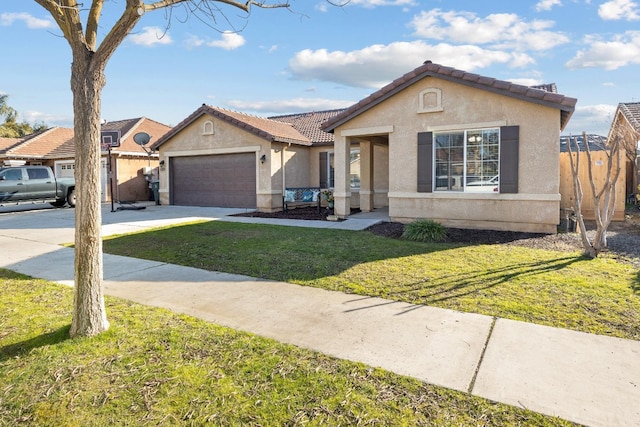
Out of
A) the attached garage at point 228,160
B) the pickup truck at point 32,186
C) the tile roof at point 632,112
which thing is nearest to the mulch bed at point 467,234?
the attached garage at point 228,160

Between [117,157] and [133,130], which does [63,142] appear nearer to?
[133,130]

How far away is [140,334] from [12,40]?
645cm

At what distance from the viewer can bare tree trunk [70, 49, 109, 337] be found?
150 inches

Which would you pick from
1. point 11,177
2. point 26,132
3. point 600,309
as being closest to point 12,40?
point 600,309

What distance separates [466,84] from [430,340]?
867 centimetres

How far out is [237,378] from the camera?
10.8 feet

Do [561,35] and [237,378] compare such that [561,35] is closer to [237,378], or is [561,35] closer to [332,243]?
[332,243]

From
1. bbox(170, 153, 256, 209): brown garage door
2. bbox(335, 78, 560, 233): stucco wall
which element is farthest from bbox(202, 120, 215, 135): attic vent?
bbox(335, 78, 560, 233): stucco wall

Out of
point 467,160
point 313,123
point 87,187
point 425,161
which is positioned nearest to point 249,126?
point 313,123

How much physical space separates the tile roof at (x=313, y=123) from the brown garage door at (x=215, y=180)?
325 centimetres

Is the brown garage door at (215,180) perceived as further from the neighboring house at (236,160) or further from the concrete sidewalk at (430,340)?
the concrete sidewalk at (430,340)

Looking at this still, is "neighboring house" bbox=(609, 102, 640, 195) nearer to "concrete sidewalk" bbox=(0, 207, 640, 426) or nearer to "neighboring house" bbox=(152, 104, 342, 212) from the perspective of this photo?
"neighboring house" bbox=(152, 104, 342, 212)

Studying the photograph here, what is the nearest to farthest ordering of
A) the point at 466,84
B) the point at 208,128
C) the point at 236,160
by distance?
the point at 466,84 → the point at 236,160 → the point at 208,128

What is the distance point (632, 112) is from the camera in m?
18.0
